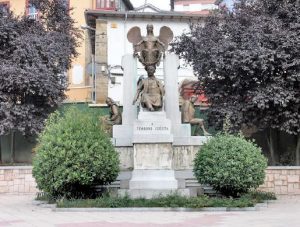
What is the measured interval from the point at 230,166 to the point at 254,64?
601 centimetres

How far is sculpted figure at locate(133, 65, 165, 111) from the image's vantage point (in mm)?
14000

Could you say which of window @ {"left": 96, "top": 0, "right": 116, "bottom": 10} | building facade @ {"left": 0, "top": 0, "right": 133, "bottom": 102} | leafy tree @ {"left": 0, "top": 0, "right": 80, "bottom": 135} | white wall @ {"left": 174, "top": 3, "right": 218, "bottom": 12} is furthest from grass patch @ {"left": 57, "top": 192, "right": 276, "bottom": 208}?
white wall @ {"left": 174, "top": 3, "right": 218, "bottom": 12}

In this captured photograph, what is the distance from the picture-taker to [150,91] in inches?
560

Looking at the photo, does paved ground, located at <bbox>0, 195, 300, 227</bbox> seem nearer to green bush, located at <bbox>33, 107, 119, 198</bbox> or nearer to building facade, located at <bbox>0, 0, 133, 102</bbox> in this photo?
green bush, located at <bbox>33, 107, 119, 198</bbox>

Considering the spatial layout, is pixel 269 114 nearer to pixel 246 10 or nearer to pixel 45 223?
pixel 246 10

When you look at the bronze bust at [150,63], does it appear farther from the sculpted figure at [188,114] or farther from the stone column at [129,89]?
the sculpted figure at [188,114]

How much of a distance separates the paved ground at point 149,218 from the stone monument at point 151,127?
5.91 feet

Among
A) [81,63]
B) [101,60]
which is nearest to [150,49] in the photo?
[101,60]

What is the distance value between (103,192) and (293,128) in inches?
316

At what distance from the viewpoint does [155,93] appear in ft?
46.6

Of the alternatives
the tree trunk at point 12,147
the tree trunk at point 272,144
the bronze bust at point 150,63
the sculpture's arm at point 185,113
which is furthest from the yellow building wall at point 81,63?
the bronze bust at point 150,63

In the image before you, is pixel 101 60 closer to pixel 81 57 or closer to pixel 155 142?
pixel 81 57

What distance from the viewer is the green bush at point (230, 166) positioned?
12391mm

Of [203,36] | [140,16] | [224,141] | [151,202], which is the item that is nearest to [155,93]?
[224,141]
